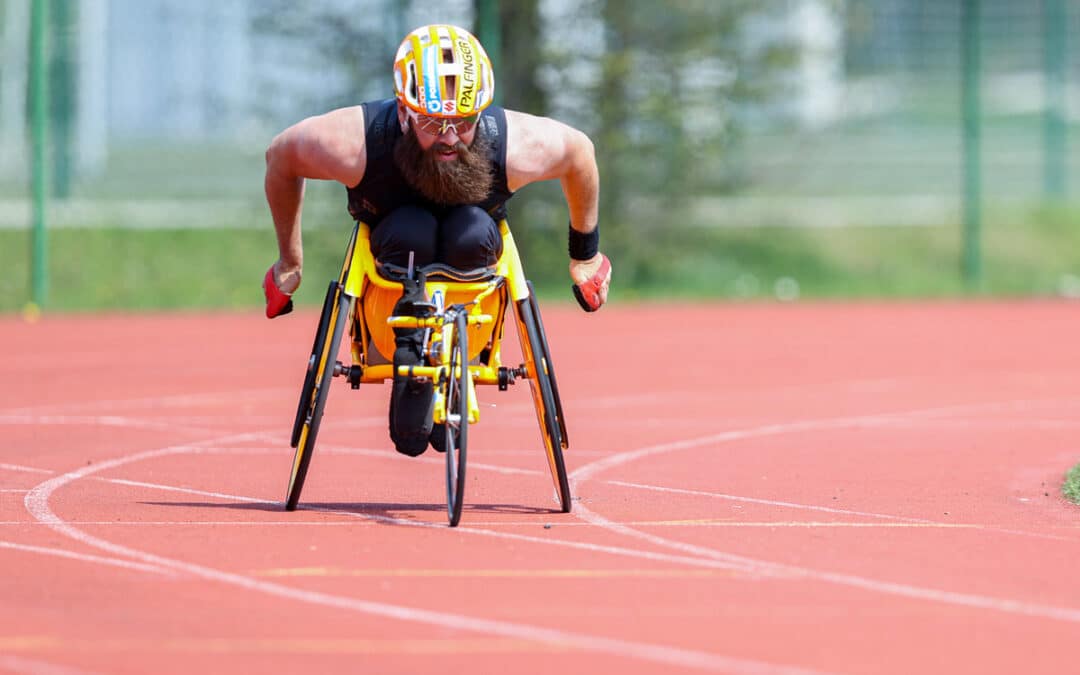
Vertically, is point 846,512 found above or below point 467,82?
below

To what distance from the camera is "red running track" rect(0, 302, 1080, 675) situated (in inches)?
195

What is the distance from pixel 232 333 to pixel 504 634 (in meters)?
13.2

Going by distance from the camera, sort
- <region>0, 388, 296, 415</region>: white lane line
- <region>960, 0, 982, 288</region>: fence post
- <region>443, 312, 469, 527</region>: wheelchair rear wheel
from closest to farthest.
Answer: <region>443, 312, 469, 527</region>: wheelchair rear wheel < <region>0, 388, 296, 415</region>: white lane line < <region>960, 0, 982, 288</region>: fence post

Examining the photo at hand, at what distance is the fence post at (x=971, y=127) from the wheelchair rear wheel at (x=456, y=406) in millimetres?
17988

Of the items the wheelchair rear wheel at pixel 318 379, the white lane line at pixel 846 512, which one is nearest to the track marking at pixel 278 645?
the wheelchair rear wheel at pixel 318 379

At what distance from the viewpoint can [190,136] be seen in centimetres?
2475

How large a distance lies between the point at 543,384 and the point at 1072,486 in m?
2.38

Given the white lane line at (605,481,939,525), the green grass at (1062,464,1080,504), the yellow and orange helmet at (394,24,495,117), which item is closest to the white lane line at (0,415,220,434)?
the white lane line at (605,481,939,525)

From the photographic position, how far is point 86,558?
20.4ft

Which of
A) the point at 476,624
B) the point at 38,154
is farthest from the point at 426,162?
the point at 38,154

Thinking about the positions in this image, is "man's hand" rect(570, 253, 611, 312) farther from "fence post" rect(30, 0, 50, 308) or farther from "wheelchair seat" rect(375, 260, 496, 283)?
"fence post" rect(30, 0, 50, 308)

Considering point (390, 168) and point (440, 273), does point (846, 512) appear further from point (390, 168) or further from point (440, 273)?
point (390, 168)

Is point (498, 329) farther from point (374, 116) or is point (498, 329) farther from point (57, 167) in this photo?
point (57, 167)

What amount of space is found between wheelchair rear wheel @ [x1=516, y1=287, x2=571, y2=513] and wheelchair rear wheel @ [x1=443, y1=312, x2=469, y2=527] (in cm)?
28
